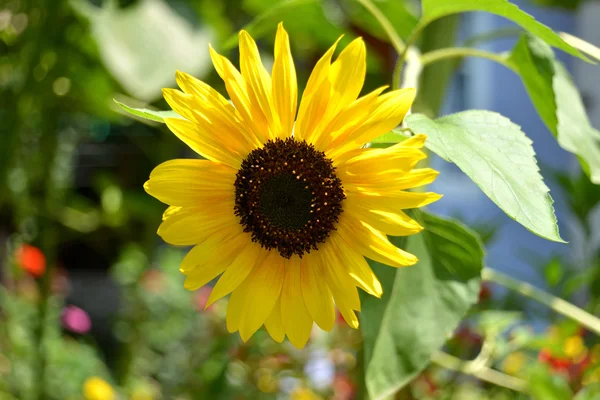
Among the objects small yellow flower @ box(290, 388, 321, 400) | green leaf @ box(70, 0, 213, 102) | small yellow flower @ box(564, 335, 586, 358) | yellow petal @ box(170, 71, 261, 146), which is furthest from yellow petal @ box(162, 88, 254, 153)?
small yellow flower @ box(290, 388, 321, 400)

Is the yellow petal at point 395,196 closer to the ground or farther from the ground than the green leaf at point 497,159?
closer to the ground

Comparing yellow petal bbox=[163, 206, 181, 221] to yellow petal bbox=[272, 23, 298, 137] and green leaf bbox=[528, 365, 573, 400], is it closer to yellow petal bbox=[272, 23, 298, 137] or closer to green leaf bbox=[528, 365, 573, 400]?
yellow petal bbox=[272, 23, 298, 137]

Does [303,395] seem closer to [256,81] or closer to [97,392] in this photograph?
[97,392]

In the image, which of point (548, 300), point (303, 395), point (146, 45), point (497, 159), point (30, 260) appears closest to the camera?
point (497, 159)

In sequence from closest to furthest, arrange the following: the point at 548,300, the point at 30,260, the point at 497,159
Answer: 1. the point at 497,159
2. the point at 548,300
3. the point at 30,260

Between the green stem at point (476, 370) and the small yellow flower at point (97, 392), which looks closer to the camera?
the green stem at point (476, 370)

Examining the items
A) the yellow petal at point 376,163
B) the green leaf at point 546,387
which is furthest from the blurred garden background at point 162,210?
the yellow petal at point 376,163

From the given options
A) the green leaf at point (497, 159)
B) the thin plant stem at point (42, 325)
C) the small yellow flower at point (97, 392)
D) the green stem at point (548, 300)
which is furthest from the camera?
the small yellow flower at point (97, 392)

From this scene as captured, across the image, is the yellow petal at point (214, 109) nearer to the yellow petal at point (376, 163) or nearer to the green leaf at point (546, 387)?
the yellow petal at point (376, 163)

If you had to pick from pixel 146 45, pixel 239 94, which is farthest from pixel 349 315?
pixel 146 45
